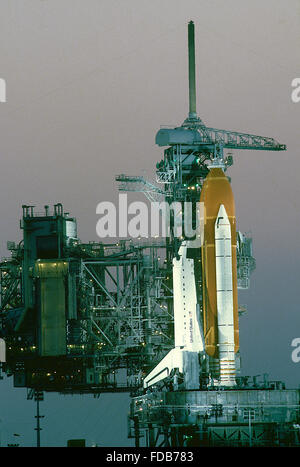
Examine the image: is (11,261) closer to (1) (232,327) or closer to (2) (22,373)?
(2) (22,373)

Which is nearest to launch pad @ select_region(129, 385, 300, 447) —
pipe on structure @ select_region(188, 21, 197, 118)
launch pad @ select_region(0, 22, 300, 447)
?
launch pad @ select_region(0, 22, 300, 447)

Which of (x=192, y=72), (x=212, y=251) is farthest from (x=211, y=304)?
(x=192, y=72)

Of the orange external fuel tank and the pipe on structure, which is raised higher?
the pipe on structure

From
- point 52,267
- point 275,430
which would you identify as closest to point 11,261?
point 52,267

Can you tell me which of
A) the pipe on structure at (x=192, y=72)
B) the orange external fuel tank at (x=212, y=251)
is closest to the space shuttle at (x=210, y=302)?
the orange external fuel tank at (x=212, y=251)

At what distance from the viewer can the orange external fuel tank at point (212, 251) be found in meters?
119

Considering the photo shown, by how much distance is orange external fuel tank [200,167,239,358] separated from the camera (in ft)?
391

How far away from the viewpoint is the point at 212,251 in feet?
393

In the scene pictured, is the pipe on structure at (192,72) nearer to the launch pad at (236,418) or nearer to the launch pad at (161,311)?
the launch pad at (161,311)

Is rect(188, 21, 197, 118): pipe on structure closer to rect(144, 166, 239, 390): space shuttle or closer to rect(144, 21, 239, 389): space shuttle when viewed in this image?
rect(144, 21, 239, 389): space shuttle

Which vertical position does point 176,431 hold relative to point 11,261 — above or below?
below

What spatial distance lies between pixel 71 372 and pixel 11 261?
34.1 feet
